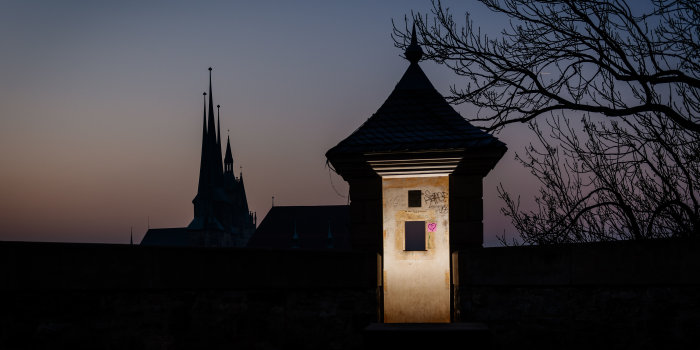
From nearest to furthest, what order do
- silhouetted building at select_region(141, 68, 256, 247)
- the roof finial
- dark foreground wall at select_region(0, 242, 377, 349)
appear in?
dark foreground wall at select_region(0, 242, 377, 349), the roof finial, silhouetted building at select_region(141, 68, 256, 247)

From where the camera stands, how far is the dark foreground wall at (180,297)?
13.2 ft

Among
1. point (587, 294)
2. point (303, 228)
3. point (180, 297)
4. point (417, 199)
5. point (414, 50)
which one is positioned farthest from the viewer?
point (303, 228)

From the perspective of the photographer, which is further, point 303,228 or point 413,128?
point 303,228

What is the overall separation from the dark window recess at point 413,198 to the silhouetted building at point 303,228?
2825 inches

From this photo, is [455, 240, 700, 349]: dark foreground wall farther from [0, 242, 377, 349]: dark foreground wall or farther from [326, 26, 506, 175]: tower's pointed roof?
[326, 26, 506, 175]: tower's pointed roof

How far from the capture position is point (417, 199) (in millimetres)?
6582

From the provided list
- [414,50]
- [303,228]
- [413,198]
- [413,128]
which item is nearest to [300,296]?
[413,198]

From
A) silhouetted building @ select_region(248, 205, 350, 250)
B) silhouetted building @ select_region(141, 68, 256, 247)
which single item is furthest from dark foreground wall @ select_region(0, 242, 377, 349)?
silhouetted building @ select_region(141, 68, 256, 247)

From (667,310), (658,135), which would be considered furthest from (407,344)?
(658,135)

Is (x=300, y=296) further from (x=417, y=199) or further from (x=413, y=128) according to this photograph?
(x=413, y=128)

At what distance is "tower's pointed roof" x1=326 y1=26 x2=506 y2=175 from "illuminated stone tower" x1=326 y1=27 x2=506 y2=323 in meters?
0.01

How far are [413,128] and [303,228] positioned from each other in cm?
7500

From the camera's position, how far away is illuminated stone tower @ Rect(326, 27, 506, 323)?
6336 millimetres

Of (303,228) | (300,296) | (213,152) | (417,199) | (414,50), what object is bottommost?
(300,296)
